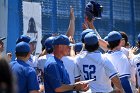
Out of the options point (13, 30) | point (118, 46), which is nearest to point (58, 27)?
point (13, 30)

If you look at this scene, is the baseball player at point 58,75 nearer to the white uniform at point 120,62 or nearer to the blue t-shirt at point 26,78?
the blue t-shirt at point 26,78

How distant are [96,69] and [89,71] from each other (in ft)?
0.26

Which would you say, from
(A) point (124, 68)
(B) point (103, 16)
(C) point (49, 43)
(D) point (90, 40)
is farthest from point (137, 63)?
(B) point (103, 16)

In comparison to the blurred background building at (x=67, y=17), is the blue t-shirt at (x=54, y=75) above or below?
below

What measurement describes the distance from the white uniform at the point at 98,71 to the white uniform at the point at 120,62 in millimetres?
555

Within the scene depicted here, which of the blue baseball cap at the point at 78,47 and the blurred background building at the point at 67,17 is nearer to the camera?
the blue baseball cap at the point at 78,47

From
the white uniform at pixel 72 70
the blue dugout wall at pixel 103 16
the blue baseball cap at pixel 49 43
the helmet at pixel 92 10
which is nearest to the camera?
the white uniform at pixel 72 70

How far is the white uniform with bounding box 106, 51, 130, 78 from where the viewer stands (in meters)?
A: 3.91

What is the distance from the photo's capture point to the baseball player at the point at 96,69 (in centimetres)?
329

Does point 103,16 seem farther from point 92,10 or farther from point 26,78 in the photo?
point 26,78

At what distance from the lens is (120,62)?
12.8 feet

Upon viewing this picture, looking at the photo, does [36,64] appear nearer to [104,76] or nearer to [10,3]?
[104,76]

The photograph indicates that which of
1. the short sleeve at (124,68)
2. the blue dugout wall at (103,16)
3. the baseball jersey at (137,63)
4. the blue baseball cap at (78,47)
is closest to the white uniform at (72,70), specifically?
the short sleeve at (124,68)

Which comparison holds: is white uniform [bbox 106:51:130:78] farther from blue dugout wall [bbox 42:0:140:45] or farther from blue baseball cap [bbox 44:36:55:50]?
blue dugout wall [bbox 42:0:140:45]
